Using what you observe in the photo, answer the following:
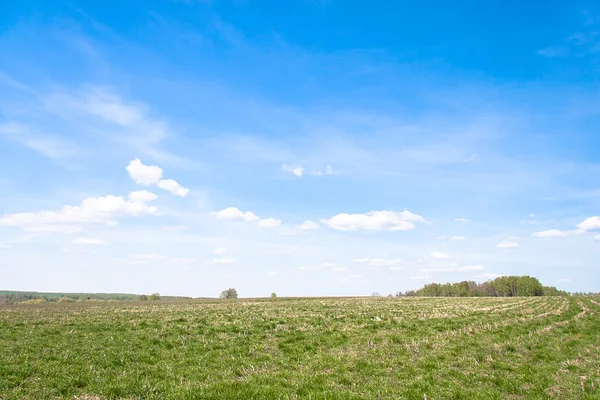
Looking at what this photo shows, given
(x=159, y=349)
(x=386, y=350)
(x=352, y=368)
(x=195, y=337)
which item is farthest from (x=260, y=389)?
(x=195, y=337)

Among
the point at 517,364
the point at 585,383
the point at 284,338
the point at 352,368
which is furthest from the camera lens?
the point at 284,338

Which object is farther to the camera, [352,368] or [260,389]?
[352,368]

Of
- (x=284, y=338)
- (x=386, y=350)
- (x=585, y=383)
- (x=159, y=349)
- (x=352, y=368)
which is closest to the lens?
(x=585, y=383)

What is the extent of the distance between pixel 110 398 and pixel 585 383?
46.6ft

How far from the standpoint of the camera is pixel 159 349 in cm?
1695

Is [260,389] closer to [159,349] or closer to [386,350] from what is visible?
[386,350]

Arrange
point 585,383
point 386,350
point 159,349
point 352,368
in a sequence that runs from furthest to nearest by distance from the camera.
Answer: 1. point 159,349
2. point 386,350
3. point 352,368
4. point 585,383

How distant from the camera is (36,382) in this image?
1151 cm

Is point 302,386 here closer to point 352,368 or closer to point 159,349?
point 352,368

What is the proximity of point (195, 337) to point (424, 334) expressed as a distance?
42.9 feet

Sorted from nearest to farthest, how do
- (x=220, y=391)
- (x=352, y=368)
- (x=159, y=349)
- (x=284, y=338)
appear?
(x=220, y=391)
(x=352, y=368)
(x=159, y=349)
(x=284, y=338)

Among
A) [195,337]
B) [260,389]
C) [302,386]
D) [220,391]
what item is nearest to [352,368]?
[302,386]

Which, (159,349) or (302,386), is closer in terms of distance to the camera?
(302,386)

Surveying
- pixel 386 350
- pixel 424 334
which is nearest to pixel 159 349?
pixel 386 350
